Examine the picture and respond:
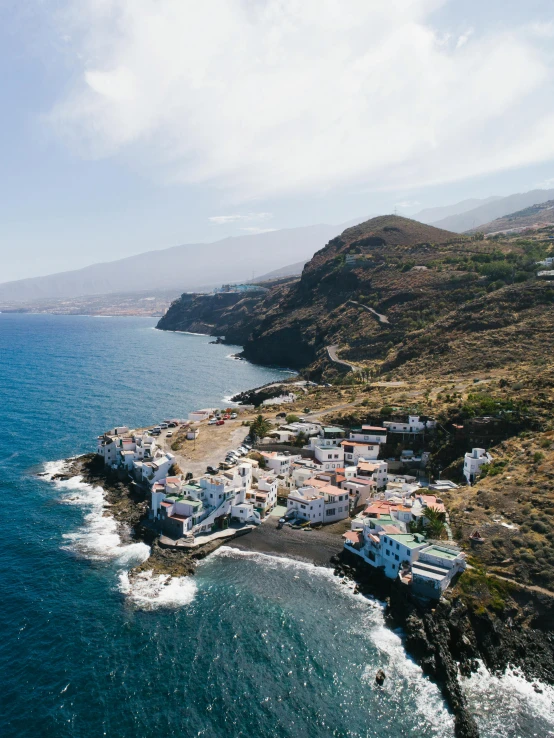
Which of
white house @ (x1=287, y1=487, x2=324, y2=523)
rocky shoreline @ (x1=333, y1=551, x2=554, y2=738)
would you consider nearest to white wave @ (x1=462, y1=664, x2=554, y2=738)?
rocky shoreline @ (x1=333, y1=551, x2=554, y2=738)

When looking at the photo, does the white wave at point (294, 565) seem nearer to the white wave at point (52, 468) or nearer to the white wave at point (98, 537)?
the white wave at point (98, 537)

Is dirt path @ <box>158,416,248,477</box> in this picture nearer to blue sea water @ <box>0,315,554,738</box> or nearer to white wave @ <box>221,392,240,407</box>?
blue sea water @ <box>0,315,554,738</box>

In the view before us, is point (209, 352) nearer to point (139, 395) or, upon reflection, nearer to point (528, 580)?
point (139, 395)

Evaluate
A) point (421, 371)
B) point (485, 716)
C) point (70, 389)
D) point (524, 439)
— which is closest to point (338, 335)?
point (421, 371)

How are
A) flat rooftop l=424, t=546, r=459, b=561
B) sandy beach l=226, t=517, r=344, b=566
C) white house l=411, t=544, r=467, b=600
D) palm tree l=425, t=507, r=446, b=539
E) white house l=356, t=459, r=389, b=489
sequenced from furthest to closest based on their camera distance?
1. white house l=356, t=459, r=389, b=489
2. sandy beach l=226, t=517, r=344, b=566
3. palm tree l=425, t=507, r=446, b=539
4. flat rooftop l=424, t=546, r=459, b=561
5. white house l=411, t=544, r=467, b=600

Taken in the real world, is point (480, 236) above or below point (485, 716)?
above

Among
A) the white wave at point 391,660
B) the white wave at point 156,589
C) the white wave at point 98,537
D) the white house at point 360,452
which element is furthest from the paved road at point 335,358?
the white wave at point 156,589
